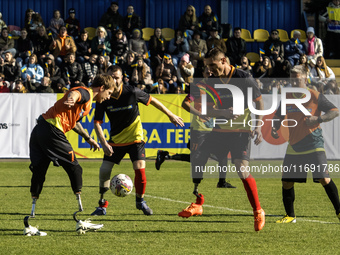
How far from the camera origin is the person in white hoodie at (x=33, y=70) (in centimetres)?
2233

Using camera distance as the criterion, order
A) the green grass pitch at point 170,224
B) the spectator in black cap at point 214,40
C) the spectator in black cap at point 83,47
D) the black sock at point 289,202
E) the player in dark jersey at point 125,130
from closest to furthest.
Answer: the green grass pitch at point 170,224 < the black sock at point 289,202 < the player in dark jersey at point 125,130 < the spectator in black cap at point 214,40 < the spectator in black cap at point 83,47

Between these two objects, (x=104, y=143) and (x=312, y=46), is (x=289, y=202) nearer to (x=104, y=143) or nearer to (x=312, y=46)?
(x=104, y=143)

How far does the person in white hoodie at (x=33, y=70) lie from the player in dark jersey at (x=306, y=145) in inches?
568

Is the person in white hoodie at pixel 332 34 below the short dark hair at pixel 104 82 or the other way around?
the other way around

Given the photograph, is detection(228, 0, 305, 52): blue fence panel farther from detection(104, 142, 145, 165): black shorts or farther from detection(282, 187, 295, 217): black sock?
detection(282, 187, 295, 217): black sock

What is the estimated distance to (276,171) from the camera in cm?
1864

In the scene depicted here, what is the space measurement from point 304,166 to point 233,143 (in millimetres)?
1191

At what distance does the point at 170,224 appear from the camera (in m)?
8.96

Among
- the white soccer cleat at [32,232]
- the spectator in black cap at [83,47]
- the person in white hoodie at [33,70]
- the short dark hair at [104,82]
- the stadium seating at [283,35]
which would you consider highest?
the stadium seating at [283,35]

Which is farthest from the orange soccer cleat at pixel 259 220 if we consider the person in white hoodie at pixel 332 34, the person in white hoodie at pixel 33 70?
the person in white hoodie at pixel 332 34

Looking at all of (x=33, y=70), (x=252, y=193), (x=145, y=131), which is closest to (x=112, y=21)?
(x=33, y=70)

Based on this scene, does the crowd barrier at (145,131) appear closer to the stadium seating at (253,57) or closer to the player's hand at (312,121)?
the stadium seating at (253,57)

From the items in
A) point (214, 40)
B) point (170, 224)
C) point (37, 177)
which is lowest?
point (170, 224)

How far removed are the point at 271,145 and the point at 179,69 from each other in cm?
491
